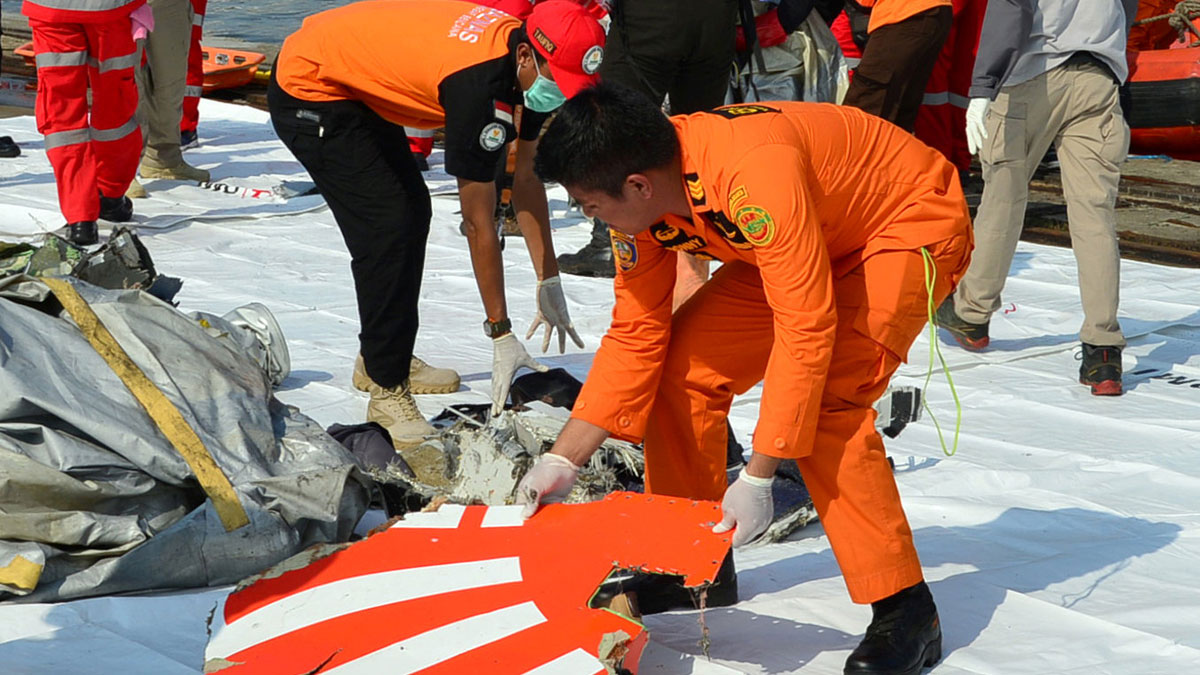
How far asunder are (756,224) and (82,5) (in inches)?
160

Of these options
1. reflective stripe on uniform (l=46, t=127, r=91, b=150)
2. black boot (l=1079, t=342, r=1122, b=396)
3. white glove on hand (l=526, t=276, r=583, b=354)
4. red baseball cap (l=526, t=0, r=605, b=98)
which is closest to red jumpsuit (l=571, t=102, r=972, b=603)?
red baseball cap (l=526, t=0, r=605, b=98)

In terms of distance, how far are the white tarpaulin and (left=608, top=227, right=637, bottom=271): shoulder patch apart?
66 centimetres

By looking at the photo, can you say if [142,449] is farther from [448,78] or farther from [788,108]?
[788,108]

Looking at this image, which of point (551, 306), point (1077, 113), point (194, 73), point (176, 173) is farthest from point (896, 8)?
point (194, 73)

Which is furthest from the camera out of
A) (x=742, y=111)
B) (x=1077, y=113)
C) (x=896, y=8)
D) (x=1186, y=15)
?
(x=1186, y=15)

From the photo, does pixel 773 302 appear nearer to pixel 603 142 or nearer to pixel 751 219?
pixel 751 219

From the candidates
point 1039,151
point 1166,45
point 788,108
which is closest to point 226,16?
point 1166,45

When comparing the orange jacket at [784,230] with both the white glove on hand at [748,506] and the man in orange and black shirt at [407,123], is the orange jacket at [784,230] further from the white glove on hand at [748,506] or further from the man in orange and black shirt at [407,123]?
the man in orange and black shirt at [407,123]

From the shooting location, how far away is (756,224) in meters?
2.04

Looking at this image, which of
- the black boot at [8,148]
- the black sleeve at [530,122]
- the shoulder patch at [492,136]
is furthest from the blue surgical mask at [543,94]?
the black boot at [8,148]

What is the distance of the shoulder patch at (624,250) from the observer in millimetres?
2312

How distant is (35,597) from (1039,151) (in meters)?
3.10

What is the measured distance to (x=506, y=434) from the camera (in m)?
2.93

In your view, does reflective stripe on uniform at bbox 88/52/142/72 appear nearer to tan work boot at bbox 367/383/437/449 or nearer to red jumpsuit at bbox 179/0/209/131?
red jumpsuit at bbox 179/0/209/131
